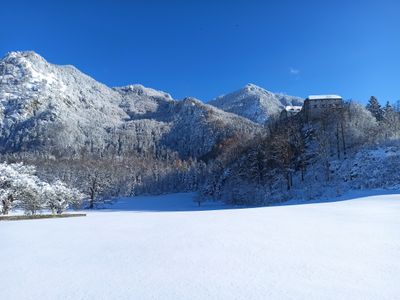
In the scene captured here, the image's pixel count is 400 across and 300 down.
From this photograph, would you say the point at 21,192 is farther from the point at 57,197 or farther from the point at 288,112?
the point at 288,112

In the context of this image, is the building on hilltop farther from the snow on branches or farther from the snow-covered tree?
the snow on branches

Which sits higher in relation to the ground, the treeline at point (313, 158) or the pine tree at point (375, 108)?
the pine tree at point (375, 108)

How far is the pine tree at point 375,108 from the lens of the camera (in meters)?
84.3

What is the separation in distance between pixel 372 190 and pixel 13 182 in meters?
44.9

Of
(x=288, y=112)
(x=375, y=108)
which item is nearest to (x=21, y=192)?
(x=375, y=108)

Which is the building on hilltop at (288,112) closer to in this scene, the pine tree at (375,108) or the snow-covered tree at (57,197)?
the pine tree at (375,108)

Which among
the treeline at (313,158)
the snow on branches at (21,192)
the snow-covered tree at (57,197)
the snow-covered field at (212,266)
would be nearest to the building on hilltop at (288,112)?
the treeline at (313,158)

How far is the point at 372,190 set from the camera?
A: 41062 mm

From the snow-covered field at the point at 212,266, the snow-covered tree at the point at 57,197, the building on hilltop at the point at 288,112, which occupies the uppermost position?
the building on hilltop at the point at 288,112

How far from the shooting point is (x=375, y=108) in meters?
87.6

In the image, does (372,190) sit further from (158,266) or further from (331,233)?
(158,266)

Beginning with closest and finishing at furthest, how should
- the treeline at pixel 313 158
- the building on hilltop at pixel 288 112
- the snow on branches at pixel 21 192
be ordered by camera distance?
the snow on branches at pixel 21 192 → the treeline at pixel 313 158 → the building on hilltop at pixel 288 112

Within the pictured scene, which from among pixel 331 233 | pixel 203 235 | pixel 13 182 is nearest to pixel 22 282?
pixel 203 235

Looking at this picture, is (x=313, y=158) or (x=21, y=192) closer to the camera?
(x=21, y=192)
